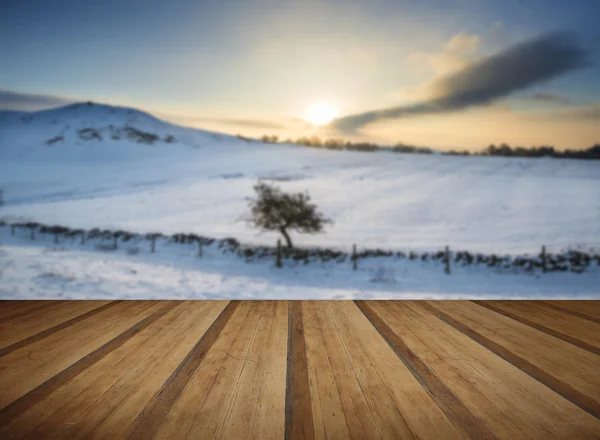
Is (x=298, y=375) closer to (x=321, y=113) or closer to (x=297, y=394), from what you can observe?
(x=297, y=394)

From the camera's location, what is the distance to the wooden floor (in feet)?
5.55

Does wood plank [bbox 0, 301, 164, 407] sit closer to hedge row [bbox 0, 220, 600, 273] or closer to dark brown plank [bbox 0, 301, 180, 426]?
dark brown plank [bbox 0, 301, 180, 426]

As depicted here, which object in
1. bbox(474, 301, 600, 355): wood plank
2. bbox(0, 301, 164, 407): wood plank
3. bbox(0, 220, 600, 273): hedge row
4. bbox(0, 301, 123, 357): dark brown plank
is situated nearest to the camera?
bbox(0, 301, 164, 407): wood plank

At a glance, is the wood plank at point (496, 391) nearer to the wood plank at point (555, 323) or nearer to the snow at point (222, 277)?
the wood plank at point (555, 323)

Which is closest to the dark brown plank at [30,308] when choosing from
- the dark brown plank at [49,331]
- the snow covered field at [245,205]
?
the snow covered field at [245,205]

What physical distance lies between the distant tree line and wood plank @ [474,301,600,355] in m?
1.80

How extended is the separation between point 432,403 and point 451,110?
4062 millimetres

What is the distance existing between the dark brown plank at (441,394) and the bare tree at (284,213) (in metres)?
2.14

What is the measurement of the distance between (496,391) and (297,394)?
0.94m

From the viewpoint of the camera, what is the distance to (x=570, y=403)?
75.5 inches

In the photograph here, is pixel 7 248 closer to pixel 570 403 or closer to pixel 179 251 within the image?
pixel 179 251

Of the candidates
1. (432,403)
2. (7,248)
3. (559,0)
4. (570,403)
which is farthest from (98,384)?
(559,0)

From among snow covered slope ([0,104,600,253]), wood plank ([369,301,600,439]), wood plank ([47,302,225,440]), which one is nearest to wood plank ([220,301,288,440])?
wood plank ([47,302,225,440])

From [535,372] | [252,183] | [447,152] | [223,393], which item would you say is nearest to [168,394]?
[223,393]
